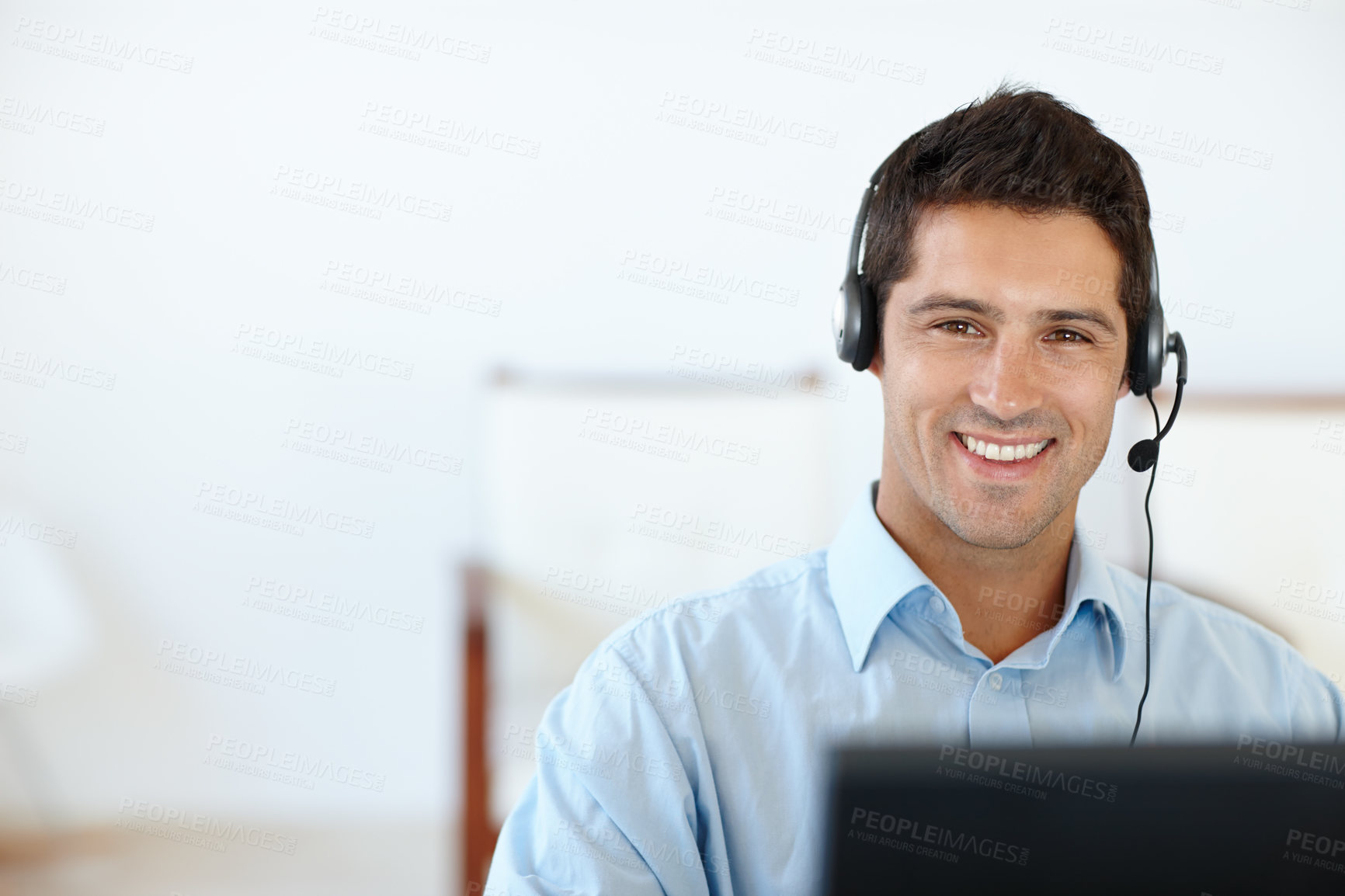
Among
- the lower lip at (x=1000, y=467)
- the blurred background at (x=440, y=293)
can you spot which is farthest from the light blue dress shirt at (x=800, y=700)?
the blurred background at (x=440, y=293)

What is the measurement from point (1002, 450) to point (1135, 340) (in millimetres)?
222

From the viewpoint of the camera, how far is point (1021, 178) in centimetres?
104

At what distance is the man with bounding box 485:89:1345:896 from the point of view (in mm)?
967

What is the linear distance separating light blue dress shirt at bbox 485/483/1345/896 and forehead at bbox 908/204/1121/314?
10.8 inches

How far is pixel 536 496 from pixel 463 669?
378mm

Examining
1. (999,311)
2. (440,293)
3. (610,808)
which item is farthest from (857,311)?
(440,293)

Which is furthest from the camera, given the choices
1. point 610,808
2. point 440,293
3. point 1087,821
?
point 440,293

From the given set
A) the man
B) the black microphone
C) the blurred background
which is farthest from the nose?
the blurred background

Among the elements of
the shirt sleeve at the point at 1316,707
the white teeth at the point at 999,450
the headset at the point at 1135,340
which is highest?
the headset at the point at 1135,340

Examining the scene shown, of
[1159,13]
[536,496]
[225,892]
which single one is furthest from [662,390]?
[225,892]

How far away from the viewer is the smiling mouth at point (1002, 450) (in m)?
1.05

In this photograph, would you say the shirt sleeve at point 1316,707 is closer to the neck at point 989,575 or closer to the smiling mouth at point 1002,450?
the neck at point 989,575

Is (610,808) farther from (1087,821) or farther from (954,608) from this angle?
(1087,821)

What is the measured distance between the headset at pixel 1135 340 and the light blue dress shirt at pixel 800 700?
6 cm
